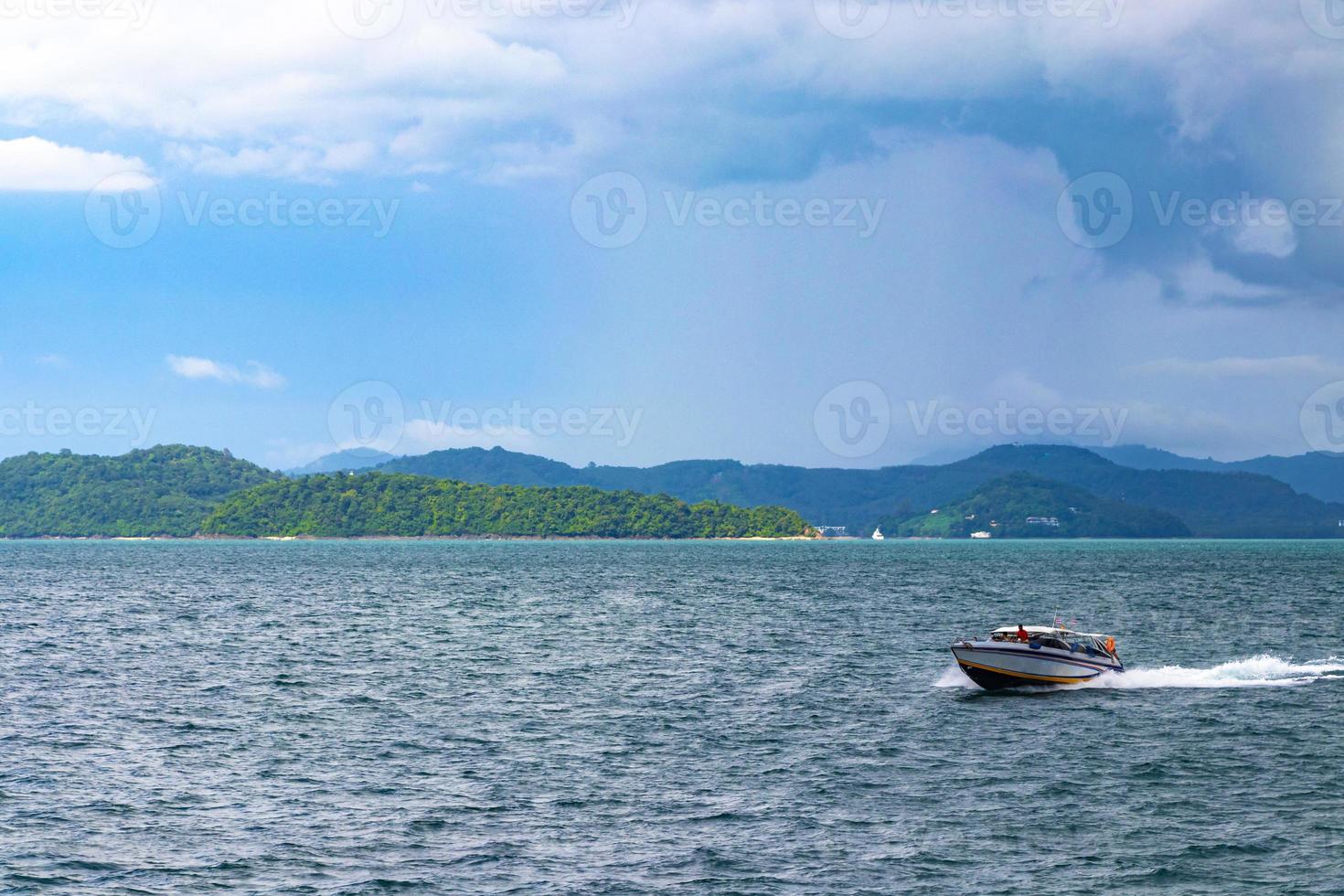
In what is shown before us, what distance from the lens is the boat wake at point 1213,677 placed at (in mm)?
65000

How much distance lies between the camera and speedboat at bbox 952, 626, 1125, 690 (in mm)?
62500

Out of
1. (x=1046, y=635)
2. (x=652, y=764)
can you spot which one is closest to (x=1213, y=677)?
(x=1046, y=635)

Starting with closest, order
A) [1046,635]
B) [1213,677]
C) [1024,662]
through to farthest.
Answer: [1024,662] → [1046,635] → [1213,677]

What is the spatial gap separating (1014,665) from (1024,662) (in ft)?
1.65

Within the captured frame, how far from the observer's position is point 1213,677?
67.8 m

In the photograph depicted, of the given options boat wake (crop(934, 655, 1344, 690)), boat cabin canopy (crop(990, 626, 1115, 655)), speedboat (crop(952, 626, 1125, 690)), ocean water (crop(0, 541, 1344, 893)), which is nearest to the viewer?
ocean water (crop(0, 541, 1344, 893))

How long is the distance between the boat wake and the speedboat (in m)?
0.62

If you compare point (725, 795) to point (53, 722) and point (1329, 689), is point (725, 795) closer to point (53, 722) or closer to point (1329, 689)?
point (53, 722)

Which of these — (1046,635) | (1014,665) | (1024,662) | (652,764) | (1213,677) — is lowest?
(652,764)

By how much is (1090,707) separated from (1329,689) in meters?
14.8

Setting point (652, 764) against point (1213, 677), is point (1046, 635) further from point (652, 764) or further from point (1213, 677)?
point (652, 764)

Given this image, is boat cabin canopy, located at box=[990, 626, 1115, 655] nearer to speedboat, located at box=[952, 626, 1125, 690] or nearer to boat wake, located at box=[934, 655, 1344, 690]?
speedboat, located at box=[952, 626, 1125, 690]

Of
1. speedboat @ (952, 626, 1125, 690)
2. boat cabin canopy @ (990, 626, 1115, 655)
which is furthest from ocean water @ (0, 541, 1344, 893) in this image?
boat cabin canopy @ (990, 626, 1115, 655)

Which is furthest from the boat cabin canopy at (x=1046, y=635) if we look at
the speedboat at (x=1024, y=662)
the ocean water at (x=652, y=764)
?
the ocean water at (x=652, y=764)
